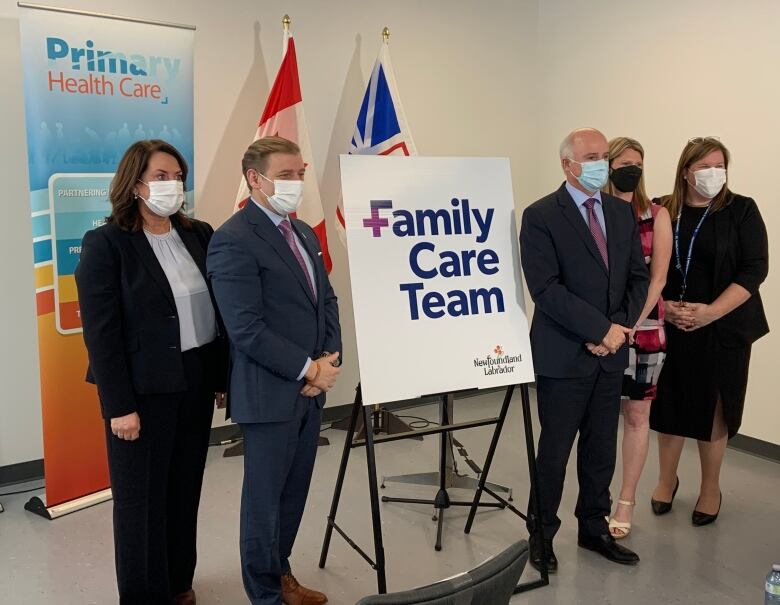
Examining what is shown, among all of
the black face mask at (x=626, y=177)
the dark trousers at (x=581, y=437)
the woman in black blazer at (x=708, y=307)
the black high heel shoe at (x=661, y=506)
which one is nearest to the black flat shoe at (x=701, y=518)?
the woman in black blazer at (x=708, y=307)

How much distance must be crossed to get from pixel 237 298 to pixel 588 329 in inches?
50.4

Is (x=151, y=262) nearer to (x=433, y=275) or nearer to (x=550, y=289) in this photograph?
(x=433, y=275)

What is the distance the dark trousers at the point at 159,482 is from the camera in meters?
2.50

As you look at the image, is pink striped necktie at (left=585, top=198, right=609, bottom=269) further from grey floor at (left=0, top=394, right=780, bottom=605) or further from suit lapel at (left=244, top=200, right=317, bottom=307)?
grey floor at (left=0, top=394, right=780, bottom=605)

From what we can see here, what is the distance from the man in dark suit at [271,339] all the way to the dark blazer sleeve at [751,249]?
190 centimetres

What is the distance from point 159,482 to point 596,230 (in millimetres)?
1814

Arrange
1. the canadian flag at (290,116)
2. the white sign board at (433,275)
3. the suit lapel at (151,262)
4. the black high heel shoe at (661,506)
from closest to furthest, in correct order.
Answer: the suit lapel at (151,262), the white sign board at (433,275), the black high heel shoe at (661,506), the canadian flag at (290,116)

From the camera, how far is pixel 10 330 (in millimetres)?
4043

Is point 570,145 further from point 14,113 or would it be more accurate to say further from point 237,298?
point 14,113

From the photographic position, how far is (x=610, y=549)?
3191 millimetres

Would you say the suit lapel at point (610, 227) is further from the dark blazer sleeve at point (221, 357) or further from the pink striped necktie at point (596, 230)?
the dark blazer sleeve at point (221, 357)

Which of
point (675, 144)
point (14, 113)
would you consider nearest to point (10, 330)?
point (14, 113)

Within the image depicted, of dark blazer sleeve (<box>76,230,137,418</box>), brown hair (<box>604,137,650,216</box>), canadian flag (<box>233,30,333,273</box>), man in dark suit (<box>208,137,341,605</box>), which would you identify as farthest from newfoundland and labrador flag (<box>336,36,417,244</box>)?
dark blazer sleeve (<box>76,230,137,418</box>)

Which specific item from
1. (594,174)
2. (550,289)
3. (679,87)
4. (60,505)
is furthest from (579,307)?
(679,87)
